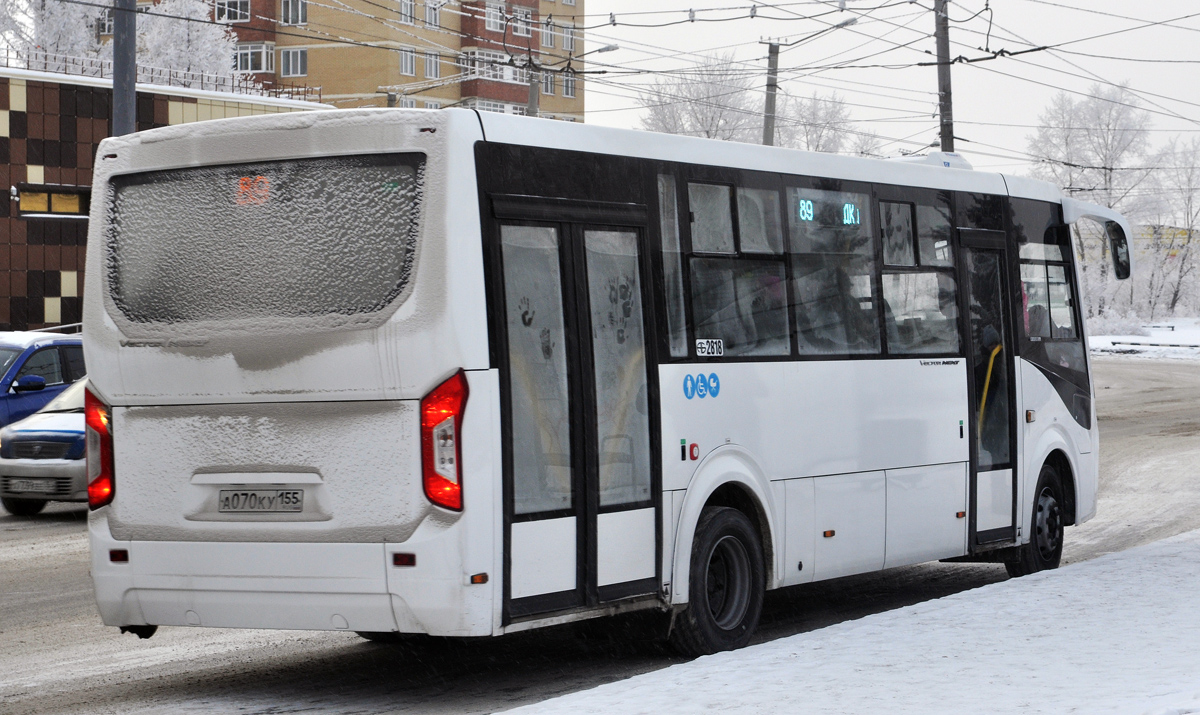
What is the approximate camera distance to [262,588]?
283 inches

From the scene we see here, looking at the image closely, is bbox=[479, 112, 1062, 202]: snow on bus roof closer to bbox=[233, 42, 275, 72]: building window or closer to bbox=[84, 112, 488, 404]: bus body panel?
bbox=[84, 112, 488, 404]: bus body panel

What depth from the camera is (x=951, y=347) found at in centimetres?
1104

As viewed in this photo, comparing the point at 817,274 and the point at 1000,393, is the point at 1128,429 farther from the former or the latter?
the point at 817,274

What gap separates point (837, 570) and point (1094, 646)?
2340 mm

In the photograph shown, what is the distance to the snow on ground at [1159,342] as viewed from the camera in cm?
5794

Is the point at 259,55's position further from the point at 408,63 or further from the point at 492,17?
the point at 492,17

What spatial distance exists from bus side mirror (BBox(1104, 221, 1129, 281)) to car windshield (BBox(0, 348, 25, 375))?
12.6 m

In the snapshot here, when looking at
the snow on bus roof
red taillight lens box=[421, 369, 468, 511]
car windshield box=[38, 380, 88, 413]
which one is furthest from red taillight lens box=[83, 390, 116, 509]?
car windshield box=[38, 380, 88, 413]

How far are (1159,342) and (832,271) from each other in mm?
59278

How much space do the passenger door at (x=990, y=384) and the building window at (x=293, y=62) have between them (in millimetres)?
77487

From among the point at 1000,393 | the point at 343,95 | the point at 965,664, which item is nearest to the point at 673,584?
the point at 965,664

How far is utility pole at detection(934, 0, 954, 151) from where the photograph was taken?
1164 inches

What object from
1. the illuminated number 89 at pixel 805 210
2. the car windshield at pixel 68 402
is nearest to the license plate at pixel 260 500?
the illuminated number 89 at pixel 805 210

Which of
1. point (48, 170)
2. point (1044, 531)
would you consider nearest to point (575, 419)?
point (1044, 531)
